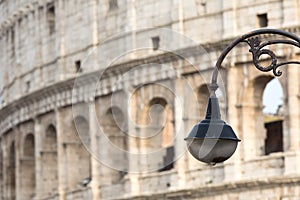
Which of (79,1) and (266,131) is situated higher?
(79,1)

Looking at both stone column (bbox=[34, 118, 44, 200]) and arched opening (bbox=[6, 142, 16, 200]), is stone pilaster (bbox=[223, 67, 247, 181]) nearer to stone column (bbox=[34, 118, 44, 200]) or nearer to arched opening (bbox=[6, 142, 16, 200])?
stone column (bbox=[34, 118, 44, 200])

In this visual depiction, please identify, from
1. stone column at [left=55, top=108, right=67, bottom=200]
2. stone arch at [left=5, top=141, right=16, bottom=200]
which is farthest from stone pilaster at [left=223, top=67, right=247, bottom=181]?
stone arch at [left=5, top=141, right=16, bottom=200]

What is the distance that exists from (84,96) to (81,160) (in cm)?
305

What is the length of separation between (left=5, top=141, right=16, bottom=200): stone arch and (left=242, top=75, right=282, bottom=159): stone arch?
16.9 meters

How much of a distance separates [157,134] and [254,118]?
570 cm

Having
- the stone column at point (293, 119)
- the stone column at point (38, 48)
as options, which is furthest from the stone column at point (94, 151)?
the stone column at point (293, 119)

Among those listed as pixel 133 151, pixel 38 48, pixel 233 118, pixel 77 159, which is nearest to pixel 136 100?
pixel 133 151

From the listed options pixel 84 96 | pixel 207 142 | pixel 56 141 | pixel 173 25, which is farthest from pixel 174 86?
pixel 207 142

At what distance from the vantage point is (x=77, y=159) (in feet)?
200

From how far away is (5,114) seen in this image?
6625cm

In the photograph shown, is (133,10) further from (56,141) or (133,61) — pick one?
(56,141)

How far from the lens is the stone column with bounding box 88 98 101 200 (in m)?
58.2

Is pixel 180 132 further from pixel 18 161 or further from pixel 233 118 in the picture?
pixel 18 161

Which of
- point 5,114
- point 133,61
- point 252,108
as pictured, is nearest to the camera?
point 252,108
